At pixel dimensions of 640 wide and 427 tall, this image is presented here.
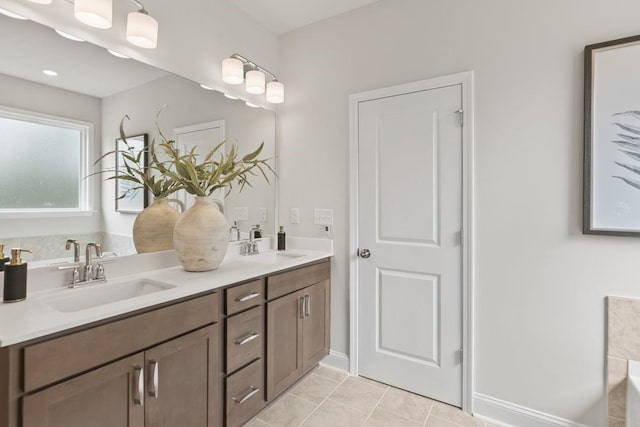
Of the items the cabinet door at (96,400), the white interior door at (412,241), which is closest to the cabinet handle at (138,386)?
the cabinet door at (96,400)

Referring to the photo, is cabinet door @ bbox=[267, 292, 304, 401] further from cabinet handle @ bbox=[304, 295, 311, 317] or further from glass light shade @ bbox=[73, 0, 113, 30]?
glass light shade @ bbox=[73, 0, 113, 30]

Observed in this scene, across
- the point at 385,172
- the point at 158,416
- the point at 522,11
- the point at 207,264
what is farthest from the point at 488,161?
the point at 158,416

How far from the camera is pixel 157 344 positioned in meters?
1.30

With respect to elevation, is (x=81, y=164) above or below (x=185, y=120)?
below

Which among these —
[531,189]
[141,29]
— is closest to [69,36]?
[141,29]

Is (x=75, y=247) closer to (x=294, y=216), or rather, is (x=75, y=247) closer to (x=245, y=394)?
(x=245, y=394)

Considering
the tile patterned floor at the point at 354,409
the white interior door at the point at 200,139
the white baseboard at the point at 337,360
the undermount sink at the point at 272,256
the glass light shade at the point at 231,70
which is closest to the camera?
the tile patterned floor at the point at 354,409

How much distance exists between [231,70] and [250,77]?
199 mm

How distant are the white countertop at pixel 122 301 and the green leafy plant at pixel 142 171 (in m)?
0.38

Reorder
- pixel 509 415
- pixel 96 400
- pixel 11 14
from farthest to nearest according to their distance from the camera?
pixel 509 415 → pixel 11 14 → pixel 96 400

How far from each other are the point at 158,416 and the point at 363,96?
83.9 inches

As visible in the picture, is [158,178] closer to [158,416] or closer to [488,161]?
[158,416]

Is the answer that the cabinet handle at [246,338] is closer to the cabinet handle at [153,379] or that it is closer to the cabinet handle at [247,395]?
the cabinet handle at [247,395]

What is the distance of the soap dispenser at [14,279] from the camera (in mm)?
1223
